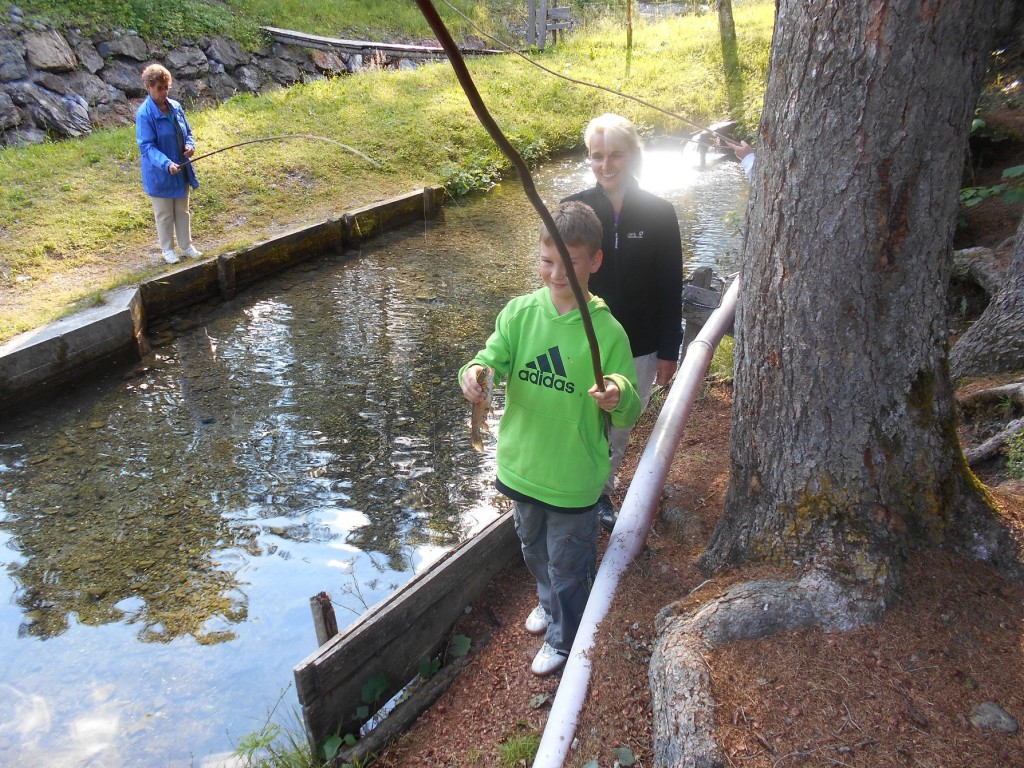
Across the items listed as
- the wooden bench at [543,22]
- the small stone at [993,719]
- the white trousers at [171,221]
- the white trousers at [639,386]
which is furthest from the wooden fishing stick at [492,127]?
the wooden bench at [543,22]

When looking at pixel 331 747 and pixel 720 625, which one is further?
pixel 331 747

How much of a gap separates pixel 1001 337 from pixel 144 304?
22.7 ft

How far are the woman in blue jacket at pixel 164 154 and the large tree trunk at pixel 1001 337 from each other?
677 centimetres

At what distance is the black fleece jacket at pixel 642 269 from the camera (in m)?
3.24

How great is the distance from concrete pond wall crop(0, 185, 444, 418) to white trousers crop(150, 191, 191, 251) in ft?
1.17

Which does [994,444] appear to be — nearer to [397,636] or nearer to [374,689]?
[397,636]

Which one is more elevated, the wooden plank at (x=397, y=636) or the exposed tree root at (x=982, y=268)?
the exposed tree root at (x=982, y=268)

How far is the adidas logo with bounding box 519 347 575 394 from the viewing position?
2582 millimetres

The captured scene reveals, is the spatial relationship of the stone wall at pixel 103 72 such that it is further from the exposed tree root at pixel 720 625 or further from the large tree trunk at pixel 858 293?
the exposed tree root at pixel 720 625

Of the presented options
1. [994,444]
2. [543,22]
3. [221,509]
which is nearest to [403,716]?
[221,509]

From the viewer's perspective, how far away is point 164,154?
7.34 meters

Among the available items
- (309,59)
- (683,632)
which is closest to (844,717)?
(683,632)

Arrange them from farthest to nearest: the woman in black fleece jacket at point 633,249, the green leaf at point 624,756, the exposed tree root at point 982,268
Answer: the exposed tree root at point 982,268
the woman in black fleece jacket at point 633,249
the green leaf at point 624,756

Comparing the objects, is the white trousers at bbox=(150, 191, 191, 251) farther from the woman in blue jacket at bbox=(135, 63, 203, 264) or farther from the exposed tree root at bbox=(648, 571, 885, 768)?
the exposed tree root at bbox=(648, 571, 885, 768)
